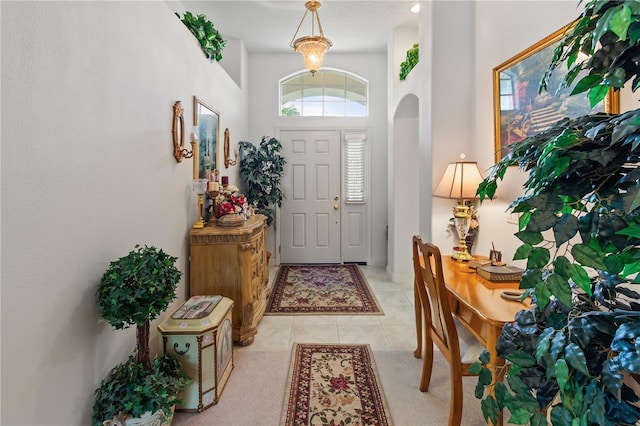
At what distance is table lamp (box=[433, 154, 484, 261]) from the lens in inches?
95.0

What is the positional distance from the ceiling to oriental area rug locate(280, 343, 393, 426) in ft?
11.7

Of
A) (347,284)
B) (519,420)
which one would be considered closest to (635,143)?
(519,420)

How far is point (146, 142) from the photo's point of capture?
206 centimetres

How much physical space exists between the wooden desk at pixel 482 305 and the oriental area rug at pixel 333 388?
2.38ft

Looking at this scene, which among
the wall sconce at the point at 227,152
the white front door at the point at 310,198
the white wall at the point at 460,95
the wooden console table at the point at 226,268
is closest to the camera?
the white wall at the point at 460,95

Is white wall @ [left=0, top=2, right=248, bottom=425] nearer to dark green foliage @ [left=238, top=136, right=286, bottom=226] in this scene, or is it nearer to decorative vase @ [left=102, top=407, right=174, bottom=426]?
decorative vase @ [left=102, top=407, right=174, bottom=426]

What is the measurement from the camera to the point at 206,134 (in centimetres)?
319

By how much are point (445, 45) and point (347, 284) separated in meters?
2.92

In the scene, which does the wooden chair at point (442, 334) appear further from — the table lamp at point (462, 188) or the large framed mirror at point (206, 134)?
the large framed mirror at point (206, 134)

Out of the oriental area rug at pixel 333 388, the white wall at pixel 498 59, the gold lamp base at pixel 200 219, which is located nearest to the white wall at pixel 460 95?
the white wall at pixel 498 59

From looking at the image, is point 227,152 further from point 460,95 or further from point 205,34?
point 460,95

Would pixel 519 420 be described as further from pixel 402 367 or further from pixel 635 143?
pixel 402 367

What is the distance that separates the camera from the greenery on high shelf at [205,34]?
2852mm

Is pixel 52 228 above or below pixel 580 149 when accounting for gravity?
below
